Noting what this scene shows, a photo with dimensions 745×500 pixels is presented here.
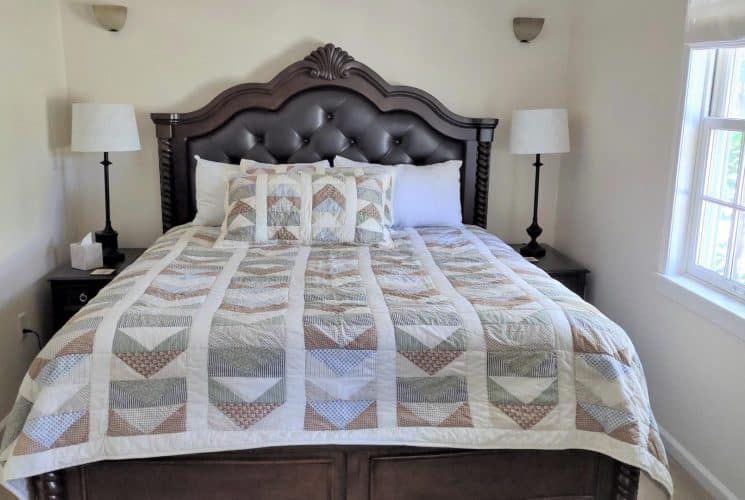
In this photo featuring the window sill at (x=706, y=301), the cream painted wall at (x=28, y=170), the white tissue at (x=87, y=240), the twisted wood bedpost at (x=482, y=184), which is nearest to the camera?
the window sill at (x=706, y=301)

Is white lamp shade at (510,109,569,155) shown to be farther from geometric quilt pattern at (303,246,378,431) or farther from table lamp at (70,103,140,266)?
table lamp at (70,103,140,266)

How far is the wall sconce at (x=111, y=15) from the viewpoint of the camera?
3455mm

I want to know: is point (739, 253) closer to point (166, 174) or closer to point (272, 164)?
point (272, 164)

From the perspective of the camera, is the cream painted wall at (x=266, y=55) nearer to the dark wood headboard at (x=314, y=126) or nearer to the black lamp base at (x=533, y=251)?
the dark wood headboard at (x=314, y=126)

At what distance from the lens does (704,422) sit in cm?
258

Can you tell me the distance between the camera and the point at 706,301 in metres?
2.52

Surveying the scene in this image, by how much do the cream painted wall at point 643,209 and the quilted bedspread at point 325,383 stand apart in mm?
568

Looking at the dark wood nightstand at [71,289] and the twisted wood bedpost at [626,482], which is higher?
the dark wood nightstand at [71,289]

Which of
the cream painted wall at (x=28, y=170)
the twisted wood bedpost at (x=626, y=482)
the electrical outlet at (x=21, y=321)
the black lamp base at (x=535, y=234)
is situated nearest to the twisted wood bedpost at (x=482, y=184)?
the black lamp base at (x=535, y=234)

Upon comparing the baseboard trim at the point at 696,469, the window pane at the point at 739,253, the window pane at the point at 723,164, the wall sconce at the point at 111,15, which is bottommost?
the baseboard trim at the point at 696,469

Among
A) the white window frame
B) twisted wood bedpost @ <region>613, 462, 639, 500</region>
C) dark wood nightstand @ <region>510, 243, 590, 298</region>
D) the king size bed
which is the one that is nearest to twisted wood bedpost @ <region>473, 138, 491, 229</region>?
dark wood nightstand @ <region>510, 243, 590, 298</region>

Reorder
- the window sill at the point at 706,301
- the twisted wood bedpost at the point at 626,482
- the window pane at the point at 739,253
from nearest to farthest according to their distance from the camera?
the twisted wood bedpost at the point at 626,482
the window sill at the point at 706,301
the window pane at the point at 739,253

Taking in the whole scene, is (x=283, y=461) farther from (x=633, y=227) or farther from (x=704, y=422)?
(x=633, y=227)

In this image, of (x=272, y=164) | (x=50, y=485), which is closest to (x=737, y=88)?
(x=272, y=164)
